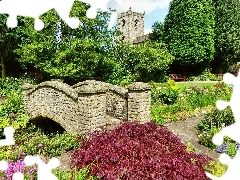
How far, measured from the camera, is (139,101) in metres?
10.8

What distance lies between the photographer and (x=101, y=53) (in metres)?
20.8

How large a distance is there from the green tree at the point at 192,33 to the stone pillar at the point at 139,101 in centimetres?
2013

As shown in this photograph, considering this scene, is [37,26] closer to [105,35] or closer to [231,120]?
[231,120]

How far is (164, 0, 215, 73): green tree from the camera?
1190 inches

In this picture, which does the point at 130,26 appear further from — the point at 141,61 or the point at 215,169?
the point at 215,169

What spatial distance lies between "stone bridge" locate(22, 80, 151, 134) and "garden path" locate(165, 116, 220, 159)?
128 centimetres

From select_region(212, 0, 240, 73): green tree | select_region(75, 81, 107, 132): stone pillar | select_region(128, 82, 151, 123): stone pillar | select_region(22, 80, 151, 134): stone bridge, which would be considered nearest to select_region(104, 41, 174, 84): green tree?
select_region(212, 0, 240, 73): green tree

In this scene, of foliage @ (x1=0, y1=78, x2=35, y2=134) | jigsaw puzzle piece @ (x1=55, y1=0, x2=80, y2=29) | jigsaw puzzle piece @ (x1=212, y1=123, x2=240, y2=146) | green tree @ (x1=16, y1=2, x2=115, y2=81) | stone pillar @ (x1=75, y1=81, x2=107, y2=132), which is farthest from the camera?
green tree @ (x1=16, y1=2, x2=115, y2=81)

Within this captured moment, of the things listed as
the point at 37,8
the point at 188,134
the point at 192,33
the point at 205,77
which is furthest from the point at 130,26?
the point at 37,8

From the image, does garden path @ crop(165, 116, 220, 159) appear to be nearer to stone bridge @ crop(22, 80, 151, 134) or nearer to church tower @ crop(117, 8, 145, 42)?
stone bridge @ crop(22, 80, 151, 134)

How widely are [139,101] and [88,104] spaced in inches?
88.2

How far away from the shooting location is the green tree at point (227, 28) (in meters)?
31.9

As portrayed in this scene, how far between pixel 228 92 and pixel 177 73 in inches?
541

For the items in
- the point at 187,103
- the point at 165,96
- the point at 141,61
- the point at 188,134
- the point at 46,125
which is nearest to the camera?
the point at 188,134
